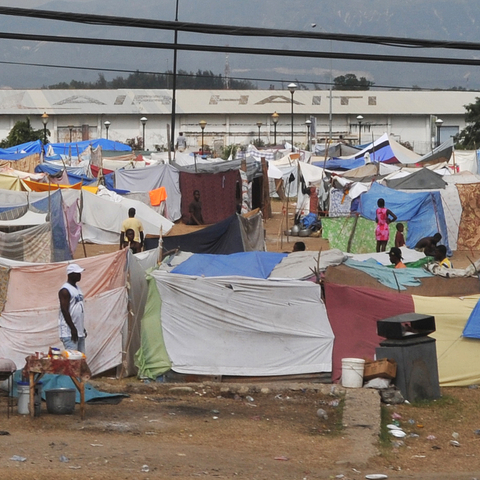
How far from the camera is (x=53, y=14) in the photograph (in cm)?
962

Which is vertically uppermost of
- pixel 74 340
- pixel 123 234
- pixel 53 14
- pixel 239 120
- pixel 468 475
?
pixel 239 120

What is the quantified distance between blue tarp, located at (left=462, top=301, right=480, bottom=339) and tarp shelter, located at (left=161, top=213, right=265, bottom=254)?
6.65 m

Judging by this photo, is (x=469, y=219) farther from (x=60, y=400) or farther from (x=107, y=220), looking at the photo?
(x=60, y=400)

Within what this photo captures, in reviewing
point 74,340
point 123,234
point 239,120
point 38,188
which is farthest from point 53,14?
point 239,120

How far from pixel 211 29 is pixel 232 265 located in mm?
4051

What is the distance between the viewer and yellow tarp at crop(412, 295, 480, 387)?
40.0 ft

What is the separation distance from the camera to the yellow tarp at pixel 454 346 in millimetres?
12180

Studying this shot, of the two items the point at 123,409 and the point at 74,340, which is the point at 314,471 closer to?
the point at 123,409

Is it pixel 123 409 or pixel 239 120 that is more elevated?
pixel 239 120

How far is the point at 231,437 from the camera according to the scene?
9.38m

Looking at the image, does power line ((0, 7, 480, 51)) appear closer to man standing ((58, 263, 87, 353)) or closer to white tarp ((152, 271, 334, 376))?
man standing ((58, 263, 87, 353))

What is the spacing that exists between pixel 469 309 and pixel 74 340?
5.07m

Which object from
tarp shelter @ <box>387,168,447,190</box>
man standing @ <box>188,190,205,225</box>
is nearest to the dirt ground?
tarp shelter @ <box>387,168,447,190</box>

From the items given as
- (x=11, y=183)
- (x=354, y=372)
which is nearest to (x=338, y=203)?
(x=11, y=183)
